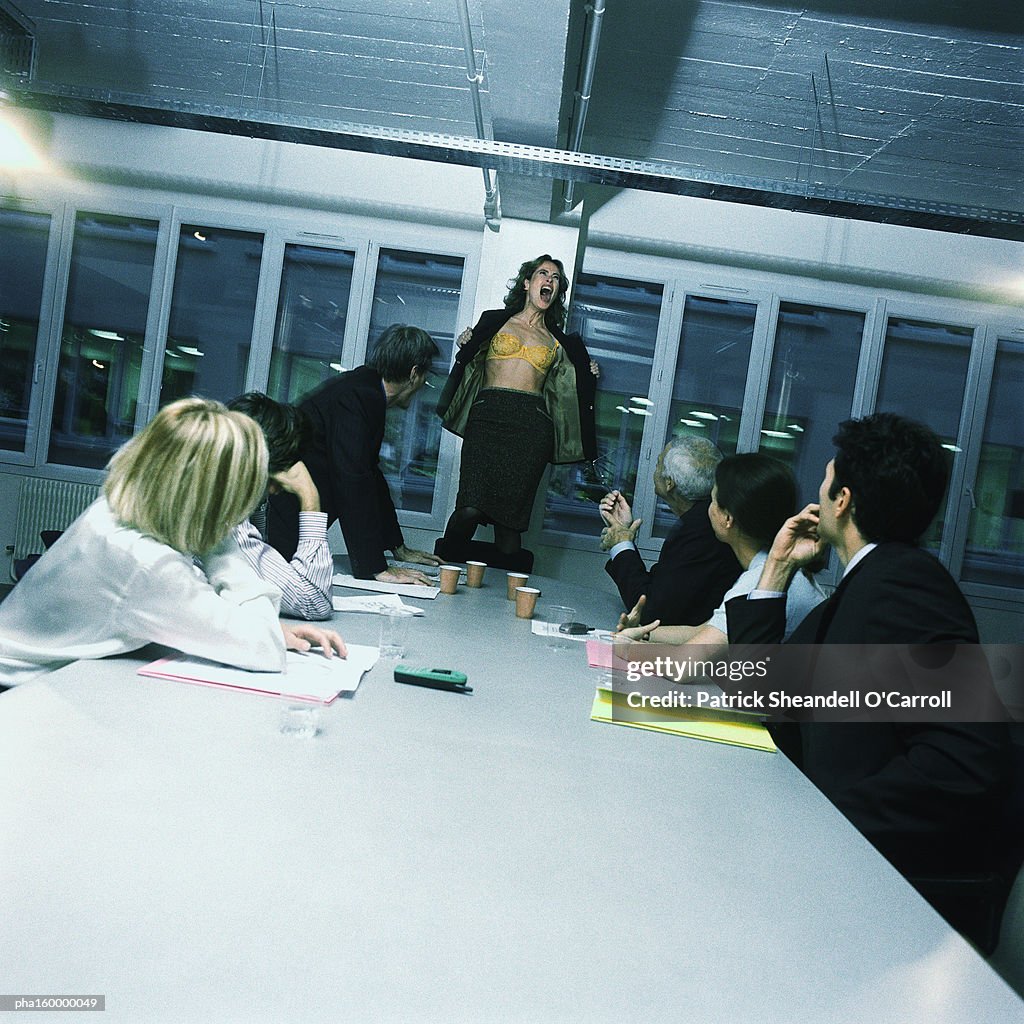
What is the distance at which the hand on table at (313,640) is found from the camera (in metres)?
1.84

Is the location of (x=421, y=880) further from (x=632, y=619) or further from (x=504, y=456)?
(x=504, y=456)

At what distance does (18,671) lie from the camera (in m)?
1.72

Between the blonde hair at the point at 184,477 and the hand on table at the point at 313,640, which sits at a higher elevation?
the blonde hair at the point at 184,477

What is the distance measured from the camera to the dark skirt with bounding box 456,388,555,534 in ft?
16.8

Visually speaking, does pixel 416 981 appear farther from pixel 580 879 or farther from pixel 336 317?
pixel 336 317

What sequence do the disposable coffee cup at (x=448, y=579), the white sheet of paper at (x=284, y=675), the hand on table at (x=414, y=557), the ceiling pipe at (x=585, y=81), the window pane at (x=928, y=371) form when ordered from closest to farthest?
the white sheet of paper at (x=284, y=675), the disposable coffee cup at (x=448, y=579), the ceiling pipe at (x=585, y=81), the hand on table at (x=414, y=557), the window pane at (x=928, y=371)

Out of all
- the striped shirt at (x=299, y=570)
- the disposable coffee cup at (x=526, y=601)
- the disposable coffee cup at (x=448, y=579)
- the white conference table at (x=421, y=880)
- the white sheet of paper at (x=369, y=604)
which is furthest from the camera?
the disposable coffee cup at (x=448, y=579)

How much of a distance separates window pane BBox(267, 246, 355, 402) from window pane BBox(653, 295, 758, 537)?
2.49 m

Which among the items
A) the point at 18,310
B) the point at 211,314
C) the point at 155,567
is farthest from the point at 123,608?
Result: the point at 18,310

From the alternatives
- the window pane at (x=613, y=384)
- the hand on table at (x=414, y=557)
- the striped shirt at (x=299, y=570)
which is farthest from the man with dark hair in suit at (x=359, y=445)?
the window pane at (x=613, y=384)

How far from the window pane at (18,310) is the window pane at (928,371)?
20.1 ft

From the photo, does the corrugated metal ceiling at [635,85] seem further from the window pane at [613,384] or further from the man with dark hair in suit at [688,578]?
the man with dark hair in suit at [688,578]

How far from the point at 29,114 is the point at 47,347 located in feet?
5.40

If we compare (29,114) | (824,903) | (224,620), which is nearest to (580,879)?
(824,903)
